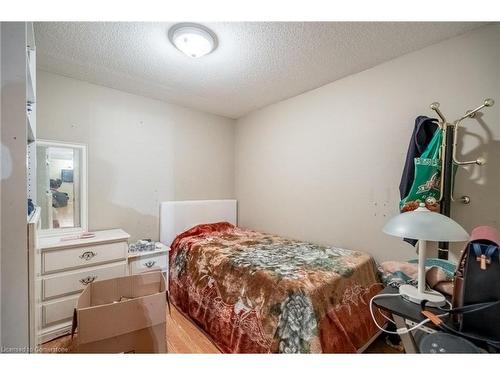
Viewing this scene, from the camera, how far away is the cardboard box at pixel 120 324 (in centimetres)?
108

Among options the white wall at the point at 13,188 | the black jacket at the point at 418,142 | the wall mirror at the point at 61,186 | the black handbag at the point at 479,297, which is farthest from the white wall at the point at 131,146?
the black handbag at the point at 479,297

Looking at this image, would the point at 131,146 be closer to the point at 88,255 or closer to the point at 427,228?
the point at 88,255

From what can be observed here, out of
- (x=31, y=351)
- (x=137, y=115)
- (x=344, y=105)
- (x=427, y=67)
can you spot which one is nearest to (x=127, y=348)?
(x=31, y=351)

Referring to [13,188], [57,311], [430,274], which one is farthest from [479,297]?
[57,311]

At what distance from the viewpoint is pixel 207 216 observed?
2992mm

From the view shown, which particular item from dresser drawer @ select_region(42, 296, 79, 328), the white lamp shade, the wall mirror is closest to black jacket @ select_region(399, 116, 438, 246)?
the white lamp shade

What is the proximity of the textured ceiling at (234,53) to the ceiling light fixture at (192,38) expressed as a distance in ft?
0.15

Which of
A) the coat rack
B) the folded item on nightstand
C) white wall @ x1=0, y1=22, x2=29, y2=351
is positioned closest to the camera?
white wall @ x1=0, y1=22, x2=29, y2=351

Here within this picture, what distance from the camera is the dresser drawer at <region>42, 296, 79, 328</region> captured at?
1.65 meters

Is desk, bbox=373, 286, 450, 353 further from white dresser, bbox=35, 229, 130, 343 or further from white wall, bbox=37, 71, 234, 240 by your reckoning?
white wall, bbox=37, 71, 234, 240

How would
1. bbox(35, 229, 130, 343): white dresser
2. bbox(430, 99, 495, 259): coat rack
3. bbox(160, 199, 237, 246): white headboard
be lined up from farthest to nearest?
bbox(160, 199, 237, 246): white headboard
bbox(35, 229, 130, 343): white dresser
bbox(430, 99, 495, 259): coat rack

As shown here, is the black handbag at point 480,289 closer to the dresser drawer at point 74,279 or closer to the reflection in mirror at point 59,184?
the dresser drawer at point 74,279

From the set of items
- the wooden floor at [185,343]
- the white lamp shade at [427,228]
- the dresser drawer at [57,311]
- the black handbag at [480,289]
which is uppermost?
the white lamp shade at [427,228]

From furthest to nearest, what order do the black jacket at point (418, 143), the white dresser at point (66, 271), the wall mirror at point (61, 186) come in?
the wall mirror at point (61, 186)
the white dresser at point (66, 271)
the black jacket at point (418, 143)
